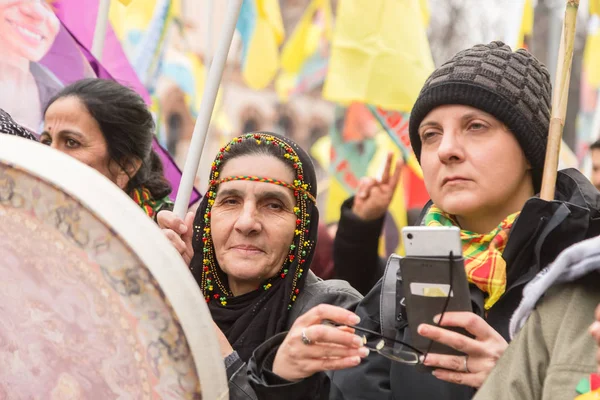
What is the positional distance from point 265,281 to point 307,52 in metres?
21.6

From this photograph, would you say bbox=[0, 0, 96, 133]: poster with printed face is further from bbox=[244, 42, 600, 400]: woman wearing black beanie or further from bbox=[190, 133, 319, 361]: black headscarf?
bbox=[244, 42, 600, 400]: woman wearing black beanie

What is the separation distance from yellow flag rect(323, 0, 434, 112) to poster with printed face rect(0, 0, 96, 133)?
2.07 metres

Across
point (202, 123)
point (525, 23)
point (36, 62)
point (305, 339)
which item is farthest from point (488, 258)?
point (525, 23)

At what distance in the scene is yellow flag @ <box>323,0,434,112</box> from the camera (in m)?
5.70

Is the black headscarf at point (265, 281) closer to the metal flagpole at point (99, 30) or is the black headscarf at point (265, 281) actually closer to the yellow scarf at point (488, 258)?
the yellow scarf at point (488, 258)

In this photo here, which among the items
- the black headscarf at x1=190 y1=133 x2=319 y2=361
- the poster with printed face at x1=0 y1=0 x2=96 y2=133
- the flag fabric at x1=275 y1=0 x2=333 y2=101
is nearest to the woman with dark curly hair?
the poster with printed face at x1=0 y1=0 x2=96 y2=133

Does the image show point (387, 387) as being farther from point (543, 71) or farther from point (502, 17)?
point (502, 17)

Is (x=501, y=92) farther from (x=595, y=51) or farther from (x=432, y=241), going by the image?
(x=595, y=51)

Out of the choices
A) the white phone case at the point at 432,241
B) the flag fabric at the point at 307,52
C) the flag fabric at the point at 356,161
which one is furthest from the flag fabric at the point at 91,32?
the flag fabric at the point at 307,52

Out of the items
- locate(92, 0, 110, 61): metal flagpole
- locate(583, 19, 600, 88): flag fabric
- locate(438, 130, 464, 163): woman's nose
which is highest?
locate(583, 19, 600, 88): flag fabric

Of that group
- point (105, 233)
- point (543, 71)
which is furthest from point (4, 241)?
point (543, 71)

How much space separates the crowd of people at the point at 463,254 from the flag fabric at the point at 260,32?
16.0ft

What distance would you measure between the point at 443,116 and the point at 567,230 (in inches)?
18.5

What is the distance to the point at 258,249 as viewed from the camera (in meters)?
2.67
